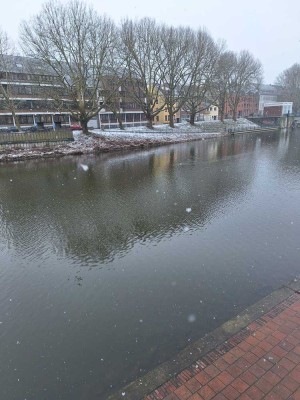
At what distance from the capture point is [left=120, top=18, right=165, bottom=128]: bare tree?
3772cm

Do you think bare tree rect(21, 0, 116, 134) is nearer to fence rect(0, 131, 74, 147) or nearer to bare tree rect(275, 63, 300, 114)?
fence rect(0, 131, 74, 147)

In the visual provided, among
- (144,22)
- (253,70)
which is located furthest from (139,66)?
(253,70)

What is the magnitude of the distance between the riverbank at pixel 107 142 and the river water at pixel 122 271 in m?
13.4

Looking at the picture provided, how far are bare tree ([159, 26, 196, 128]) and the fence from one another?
20.8 metres

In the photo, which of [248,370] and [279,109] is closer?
[248,370]

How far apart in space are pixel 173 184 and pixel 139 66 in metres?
31.1

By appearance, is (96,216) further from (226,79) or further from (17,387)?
(226,79)

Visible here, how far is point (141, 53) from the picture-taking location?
Answer: 1582 inches

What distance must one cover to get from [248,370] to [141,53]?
1696 inches

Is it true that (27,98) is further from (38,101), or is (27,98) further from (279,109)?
(279,109)

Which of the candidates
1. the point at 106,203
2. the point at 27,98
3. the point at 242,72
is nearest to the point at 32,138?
the point at 106,203

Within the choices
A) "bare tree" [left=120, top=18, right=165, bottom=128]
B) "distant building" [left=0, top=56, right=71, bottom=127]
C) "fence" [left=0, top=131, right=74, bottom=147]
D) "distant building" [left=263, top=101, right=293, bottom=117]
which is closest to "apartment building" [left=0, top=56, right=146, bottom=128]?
"distant building" [left=0, top=56, right=71, bottom=127]

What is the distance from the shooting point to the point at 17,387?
4.28 metres

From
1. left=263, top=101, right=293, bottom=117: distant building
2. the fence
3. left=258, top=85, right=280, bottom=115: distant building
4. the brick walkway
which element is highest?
left=258, top=85, right=280, bottom=115: distant building
